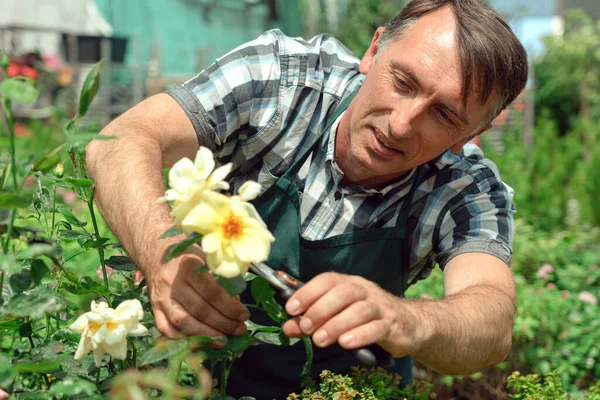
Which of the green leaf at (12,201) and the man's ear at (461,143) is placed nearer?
the green leaf at (12,201)

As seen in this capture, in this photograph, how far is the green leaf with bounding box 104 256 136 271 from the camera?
130cm

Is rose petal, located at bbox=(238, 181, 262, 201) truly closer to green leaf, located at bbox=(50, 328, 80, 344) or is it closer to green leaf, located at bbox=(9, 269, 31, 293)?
green leaf, located at bbox=(9, 269, 31, 293)

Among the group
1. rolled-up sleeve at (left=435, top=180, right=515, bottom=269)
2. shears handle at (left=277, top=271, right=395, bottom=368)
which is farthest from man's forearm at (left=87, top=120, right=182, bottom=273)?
rolled-up sleeve at (left=435, top=180, right=515, bottom=269)

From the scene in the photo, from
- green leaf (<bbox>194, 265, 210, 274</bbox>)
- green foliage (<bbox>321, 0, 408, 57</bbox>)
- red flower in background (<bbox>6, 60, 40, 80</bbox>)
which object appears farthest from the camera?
green foliage (<bbox>321, 0, 408, 57</bbox>)

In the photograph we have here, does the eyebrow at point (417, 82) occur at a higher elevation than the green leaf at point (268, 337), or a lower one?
higher

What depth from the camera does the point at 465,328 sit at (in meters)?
1.40

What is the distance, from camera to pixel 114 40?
9.02m

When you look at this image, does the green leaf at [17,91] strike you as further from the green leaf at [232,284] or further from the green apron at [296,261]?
the green apron at [296,261]

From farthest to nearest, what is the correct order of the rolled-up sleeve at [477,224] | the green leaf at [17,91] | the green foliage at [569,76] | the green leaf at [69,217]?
the green foliage at [569,76] < the rolled-up sleeve at [477,224] < the green leaf at [69,217] < the green leaf at [17,91]

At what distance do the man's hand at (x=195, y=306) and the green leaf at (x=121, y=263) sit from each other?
0.24 m

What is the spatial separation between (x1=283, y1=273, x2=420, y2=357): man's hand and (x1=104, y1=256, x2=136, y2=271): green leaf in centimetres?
38

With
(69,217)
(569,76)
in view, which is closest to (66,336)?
(69,217)

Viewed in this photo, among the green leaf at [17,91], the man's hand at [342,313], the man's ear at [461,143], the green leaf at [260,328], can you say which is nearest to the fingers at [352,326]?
the man's hand at [342,313]

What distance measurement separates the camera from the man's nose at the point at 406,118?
170 centimetres
